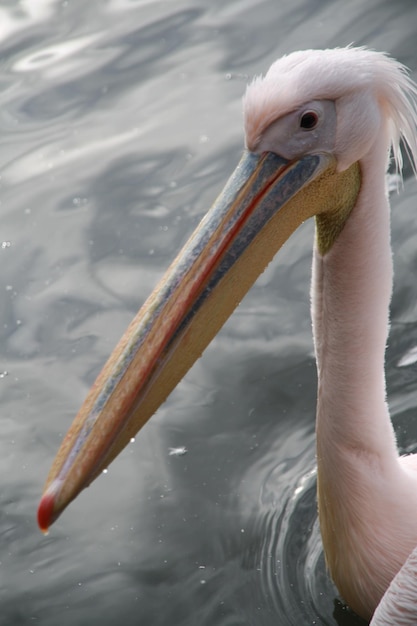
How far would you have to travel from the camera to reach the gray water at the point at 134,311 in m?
2.91

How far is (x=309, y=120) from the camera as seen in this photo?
7.18ft

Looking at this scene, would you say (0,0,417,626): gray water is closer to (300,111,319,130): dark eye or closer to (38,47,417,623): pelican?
(38,47,417,623): pelican

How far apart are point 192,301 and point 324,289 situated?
39 cm

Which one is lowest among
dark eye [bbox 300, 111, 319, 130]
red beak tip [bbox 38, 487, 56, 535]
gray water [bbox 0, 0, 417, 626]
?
gray water [bbox 0, 0, 417, 626]

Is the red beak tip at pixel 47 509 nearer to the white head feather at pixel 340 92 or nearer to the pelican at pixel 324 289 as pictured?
the pelican at pixel 324 289

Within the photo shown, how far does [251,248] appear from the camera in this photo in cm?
219

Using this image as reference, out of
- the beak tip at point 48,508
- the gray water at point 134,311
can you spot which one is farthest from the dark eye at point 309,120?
the gray water at point 134,311

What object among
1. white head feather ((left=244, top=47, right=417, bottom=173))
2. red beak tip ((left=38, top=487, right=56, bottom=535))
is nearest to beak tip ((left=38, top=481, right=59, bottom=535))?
red beak tip ((left=38, top=487, right=56, bottom=535))

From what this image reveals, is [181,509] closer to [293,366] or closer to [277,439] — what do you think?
[277,439]

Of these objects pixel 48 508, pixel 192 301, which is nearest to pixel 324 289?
pixel 192 301

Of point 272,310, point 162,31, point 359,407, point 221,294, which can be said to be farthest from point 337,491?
point 162,31

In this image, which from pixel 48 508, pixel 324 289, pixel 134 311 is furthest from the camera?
pixel 134 311

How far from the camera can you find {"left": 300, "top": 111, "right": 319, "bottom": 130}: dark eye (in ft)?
Result: 7.13

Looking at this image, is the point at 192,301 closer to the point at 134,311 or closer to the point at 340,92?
the point at 340,92
